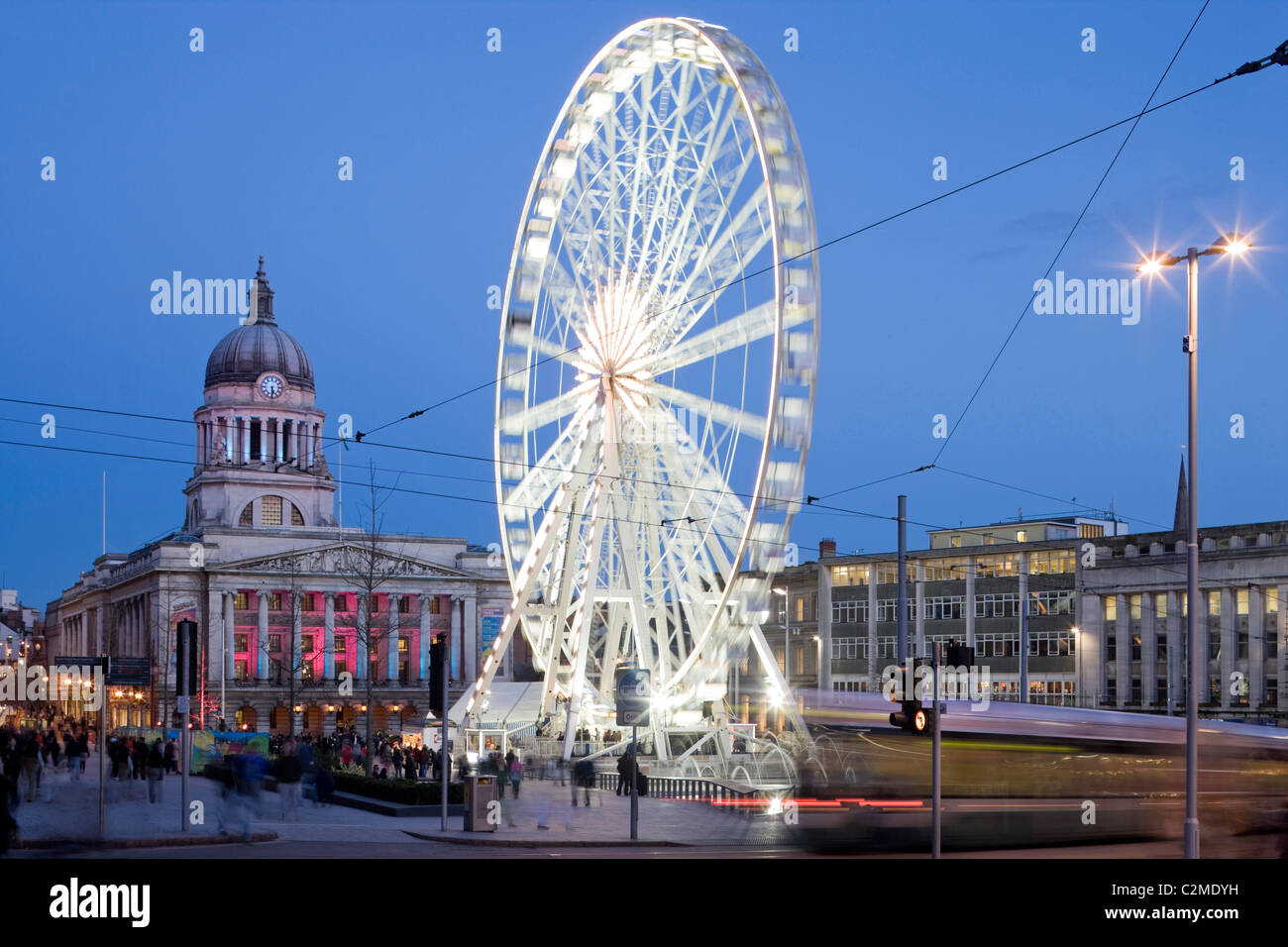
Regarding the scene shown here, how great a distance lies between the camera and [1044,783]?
108 ft

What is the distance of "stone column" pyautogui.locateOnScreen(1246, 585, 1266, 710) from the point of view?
99.1m

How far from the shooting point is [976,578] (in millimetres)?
117438

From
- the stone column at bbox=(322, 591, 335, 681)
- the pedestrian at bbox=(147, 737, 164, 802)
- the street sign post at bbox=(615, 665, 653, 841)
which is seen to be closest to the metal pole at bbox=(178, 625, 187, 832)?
the pedestrian at bbox=(147, 737, 164, 802)

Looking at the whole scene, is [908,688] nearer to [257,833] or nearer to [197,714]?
[257,833]

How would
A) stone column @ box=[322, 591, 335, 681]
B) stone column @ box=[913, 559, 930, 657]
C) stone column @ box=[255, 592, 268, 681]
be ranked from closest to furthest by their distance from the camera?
1. stone column @ box=[913, 559, 930, 657]
2. stone column @ box=[255, 592, 268, 681]
3. stone column @ box=[322, 591, 335, 681]

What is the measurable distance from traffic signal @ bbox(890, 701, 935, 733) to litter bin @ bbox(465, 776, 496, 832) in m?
11.5

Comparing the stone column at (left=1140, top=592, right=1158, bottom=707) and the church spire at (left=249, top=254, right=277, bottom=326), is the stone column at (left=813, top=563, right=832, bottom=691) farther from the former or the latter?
the church spire at (left=249, top=254, right=277, bottom=326)

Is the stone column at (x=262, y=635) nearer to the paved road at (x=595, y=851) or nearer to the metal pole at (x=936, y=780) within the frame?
the paved road at (x=595, y=851)

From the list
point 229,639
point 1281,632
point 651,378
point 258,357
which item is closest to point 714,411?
point 651,378

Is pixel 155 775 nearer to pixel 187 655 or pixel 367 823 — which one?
pixel 367 823

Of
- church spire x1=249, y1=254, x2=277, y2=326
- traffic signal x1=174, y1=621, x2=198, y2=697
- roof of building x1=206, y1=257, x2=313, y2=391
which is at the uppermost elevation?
church spire x1=249, y1=254, x2=277, y2=326
